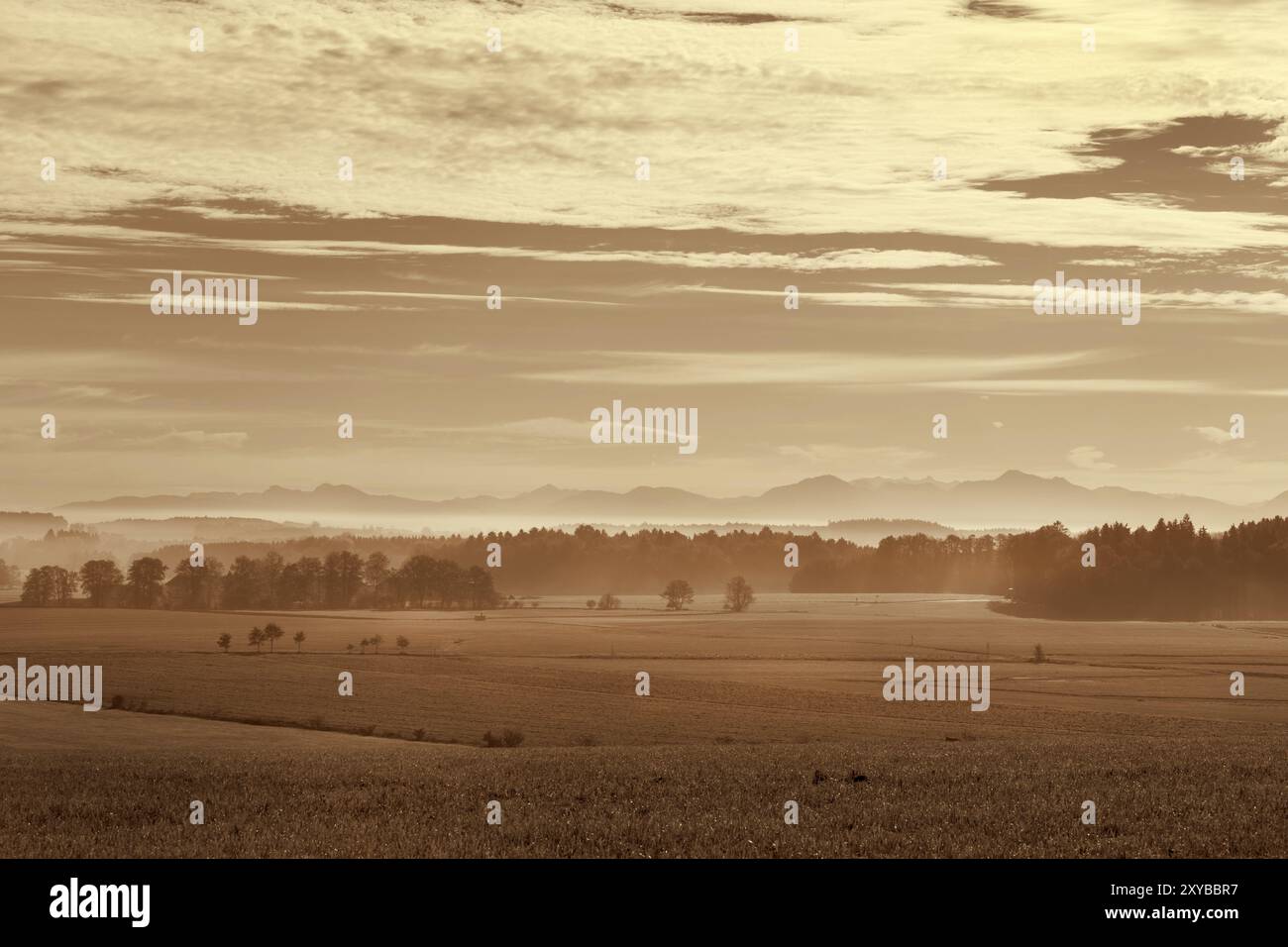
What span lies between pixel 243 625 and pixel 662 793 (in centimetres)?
17636

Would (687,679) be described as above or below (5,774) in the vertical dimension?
below

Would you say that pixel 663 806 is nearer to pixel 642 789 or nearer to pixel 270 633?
pixel 642 789

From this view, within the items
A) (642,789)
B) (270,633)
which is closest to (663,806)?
(642,789)

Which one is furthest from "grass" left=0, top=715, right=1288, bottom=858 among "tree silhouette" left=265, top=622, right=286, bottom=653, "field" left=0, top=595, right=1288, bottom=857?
"tree silhouette" left=265, top=622, right=286, bottom=653

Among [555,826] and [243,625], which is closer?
[555,826]

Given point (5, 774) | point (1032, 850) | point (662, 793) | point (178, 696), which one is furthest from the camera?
point (178, 696)

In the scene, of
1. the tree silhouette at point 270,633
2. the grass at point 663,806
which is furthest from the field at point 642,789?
the tree silhouette at point 270,633

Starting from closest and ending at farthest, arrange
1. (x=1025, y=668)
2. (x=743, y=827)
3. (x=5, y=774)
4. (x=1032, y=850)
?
(x=1032, y=850)
(x=743, y=827)
(x=5, y=774)
(x=1025, y=668)

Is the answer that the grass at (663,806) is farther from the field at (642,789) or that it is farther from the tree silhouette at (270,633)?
the tree silhouette at (270,633)

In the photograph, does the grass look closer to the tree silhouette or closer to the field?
the field

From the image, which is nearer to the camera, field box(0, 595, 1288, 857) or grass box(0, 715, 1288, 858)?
grass box(0, 715, 1288, 858)
